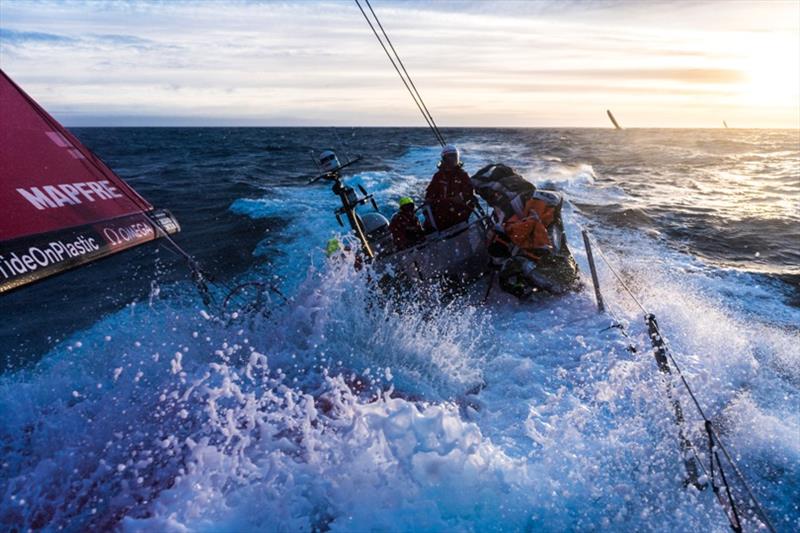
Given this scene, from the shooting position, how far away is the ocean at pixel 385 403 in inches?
143

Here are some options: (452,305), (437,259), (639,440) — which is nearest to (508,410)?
(639,440)

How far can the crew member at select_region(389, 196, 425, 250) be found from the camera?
27.6 ft

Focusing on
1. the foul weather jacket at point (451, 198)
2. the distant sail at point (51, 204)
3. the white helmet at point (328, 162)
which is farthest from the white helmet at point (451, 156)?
the distant sail at point (51, 204)

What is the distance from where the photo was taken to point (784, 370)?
6113mm

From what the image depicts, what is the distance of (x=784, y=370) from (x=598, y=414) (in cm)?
305

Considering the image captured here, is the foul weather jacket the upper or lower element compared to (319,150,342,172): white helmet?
lower

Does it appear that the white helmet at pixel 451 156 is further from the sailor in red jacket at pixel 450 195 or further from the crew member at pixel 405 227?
the crew member at pixel 405 227

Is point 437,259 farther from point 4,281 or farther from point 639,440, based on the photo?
point 4,281

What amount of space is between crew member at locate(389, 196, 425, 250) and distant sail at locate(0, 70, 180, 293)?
4.63 metres

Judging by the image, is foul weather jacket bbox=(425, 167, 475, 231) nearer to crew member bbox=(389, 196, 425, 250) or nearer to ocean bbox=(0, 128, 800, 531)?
crew member bbox=(389, 196, 425, 250)

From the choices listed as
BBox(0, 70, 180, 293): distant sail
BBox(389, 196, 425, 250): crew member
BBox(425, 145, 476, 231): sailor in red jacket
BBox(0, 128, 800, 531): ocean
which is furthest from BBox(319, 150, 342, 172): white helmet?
BBox(0, 70, 180, 293): distant sail

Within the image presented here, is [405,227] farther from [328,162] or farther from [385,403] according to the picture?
[385,403]

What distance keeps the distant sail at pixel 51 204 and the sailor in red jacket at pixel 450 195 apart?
543 centimetres

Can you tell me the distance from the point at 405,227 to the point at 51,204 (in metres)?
5.65
